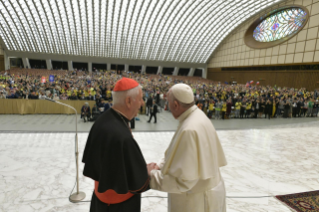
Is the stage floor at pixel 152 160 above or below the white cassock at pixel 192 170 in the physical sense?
below

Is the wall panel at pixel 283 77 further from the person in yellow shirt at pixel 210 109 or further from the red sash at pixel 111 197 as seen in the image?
the red sash at pixel 111 197

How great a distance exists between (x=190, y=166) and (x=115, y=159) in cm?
72

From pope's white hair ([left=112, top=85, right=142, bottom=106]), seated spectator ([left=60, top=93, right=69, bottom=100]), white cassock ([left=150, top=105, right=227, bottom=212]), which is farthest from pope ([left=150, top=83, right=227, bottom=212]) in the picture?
seated spectator ([left=60, top=93, right=69, bottom=100])

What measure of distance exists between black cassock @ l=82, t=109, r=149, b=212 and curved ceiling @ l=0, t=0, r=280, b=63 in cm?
3451

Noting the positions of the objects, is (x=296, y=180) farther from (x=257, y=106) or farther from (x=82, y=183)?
(x=257, y=106)

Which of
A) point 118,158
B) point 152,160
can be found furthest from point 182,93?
point 152,160

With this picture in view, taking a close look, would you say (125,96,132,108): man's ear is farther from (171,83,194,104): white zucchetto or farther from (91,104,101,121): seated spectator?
(91,104,101,121): seated spectator

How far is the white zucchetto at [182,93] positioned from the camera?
6.53 ft

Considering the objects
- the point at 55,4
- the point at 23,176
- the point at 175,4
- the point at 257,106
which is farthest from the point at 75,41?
the point at 23,176

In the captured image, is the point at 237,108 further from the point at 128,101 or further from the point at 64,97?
the point at 128,101

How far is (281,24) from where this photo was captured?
98.0ft

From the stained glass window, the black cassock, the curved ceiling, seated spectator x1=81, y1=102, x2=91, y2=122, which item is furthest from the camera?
Result: the curved ceiling

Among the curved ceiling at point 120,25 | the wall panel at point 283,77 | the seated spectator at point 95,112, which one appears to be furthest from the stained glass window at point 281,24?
the seated spectator at point 95,112

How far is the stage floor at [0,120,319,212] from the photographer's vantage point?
3633 millimetres
